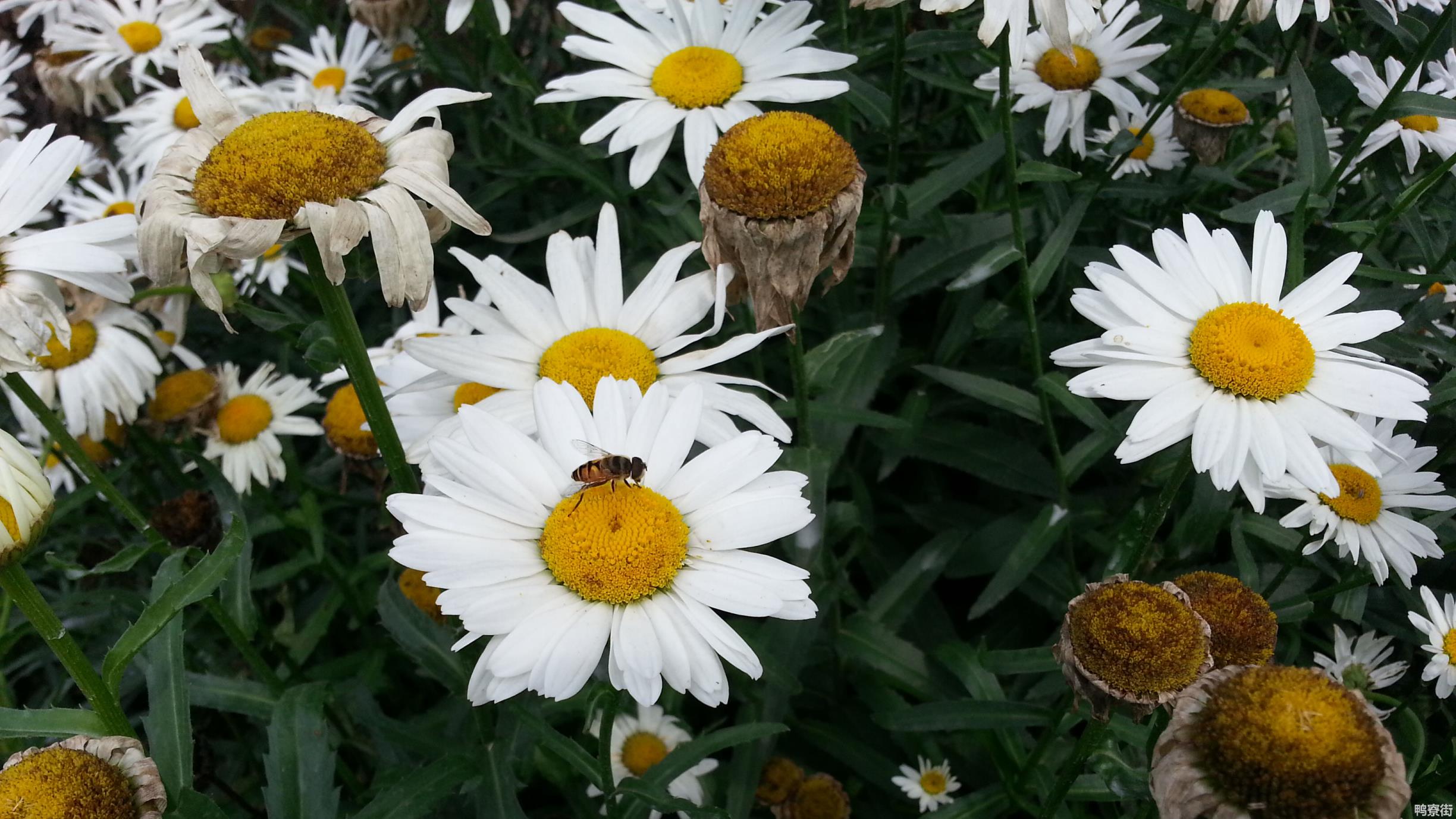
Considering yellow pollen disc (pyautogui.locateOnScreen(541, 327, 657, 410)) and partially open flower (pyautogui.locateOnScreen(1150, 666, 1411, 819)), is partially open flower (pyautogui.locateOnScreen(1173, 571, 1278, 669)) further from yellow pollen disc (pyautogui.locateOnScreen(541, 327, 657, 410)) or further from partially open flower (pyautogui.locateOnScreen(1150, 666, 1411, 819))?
yellow pollen disc (pyautogui.locateOnScreen(541, 327, 657, 410))

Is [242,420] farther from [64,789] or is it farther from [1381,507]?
[1381,507]

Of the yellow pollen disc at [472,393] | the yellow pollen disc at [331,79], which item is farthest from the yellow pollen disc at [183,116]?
the yellow pollen disc at [472,393]

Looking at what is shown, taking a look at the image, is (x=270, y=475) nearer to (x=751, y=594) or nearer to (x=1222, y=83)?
(x=751, y=594)

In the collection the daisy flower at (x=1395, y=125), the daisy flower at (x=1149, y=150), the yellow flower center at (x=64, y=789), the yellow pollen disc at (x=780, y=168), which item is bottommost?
the yellow flower center at (x=64, y=789)

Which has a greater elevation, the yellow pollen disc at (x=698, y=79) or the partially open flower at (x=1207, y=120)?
the yellow pollen disc at (x=698, y=79)

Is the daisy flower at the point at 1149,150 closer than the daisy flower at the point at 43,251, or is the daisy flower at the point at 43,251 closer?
the daisy flower at the point at 43,251

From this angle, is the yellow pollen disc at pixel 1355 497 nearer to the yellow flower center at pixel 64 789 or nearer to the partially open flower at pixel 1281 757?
the partially open flower at pixel 1281 757

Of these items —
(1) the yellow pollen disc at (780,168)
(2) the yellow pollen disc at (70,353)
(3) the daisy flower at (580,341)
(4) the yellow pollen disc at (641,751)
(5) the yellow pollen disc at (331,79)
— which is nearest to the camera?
(1) the yellow pollen disc at (780,168)
